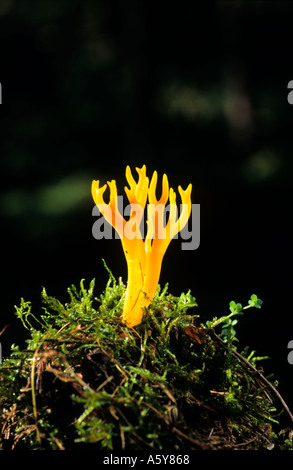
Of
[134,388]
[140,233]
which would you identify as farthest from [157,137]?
[134,388]

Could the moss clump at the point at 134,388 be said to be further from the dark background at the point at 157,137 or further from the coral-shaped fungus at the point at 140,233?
the dark background at the point at 157,137

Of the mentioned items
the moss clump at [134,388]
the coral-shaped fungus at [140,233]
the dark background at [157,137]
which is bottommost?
the moss clump at [134,388]

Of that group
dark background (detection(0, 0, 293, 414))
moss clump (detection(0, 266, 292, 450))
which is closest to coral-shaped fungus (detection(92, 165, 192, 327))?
moss clump (detection(0, 266, 292, 450))

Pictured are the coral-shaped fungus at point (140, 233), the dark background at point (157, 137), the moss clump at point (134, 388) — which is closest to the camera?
the moss clump at point (134, 388)

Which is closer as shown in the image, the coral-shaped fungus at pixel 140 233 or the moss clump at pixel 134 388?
the moss clump at pixel 134 388

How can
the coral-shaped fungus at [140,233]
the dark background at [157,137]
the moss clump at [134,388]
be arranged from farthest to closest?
the dark background at [157,137] < the coral-shaped fungus at [140,233] < the moss clump at [134,388]

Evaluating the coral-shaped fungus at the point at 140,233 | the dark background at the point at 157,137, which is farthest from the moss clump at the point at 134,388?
the dark background at the point at 157,137

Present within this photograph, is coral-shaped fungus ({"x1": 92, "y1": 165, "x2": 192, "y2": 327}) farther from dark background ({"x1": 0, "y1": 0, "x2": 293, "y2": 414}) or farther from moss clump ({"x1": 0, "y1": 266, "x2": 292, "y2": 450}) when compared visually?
dark background ({"x1": 0, "y1": 0, "x2": 293, "y2": 414})

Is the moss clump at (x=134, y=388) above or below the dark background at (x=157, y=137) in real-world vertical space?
below
